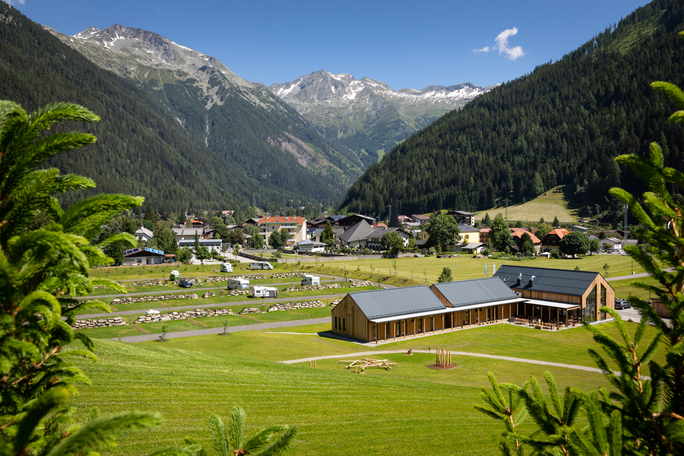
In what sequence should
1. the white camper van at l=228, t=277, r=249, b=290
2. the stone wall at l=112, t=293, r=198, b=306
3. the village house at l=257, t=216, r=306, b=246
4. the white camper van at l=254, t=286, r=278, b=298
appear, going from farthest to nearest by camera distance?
the village house at l=257, t=216, r=306, b=246
the white camper van at l=228, t=277, r=249, b=290
the white camper van at l=254, t=286, r=278, b=298
the stone wall at l=112, t=293, r=198, b=306

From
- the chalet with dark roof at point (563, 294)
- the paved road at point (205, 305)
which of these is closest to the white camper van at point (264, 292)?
the paved road at point (205, 305)

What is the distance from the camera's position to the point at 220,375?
722 inches

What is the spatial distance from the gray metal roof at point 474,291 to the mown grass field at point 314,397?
12.1 meters

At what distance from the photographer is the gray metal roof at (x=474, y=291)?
131ft

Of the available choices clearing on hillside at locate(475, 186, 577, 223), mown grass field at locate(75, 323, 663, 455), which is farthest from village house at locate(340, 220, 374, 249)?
mown grass field at locate(75, 323, 663, 455)

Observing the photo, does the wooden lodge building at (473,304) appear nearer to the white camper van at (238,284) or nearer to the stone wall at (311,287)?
the stone wall at (311,287)

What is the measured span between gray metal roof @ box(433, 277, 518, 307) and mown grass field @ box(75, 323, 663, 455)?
12.1 m

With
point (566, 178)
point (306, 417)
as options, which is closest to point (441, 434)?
point (306, 417)

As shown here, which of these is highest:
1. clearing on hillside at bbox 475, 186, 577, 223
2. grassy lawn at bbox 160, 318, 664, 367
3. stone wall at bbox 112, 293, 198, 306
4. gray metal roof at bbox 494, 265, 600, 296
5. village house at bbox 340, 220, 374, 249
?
clearing on hillside at bbox 475, 186, 577, 223

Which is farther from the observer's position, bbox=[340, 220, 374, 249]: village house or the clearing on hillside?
the clearing on hillside

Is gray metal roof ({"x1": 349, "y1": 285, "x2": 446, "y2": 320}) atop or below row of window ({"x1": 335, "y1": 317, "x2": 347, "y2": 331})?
atop

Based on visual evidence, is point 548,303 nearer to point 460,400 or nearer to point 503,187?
point 460,400

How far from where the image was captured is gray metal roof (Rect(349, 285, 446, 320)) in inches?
1364

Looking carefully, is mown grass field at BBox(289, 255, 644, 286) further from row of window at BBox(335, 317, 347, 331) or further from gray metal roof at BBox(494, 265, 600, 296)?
row of window at BBox(335, 317, 347, 331)
